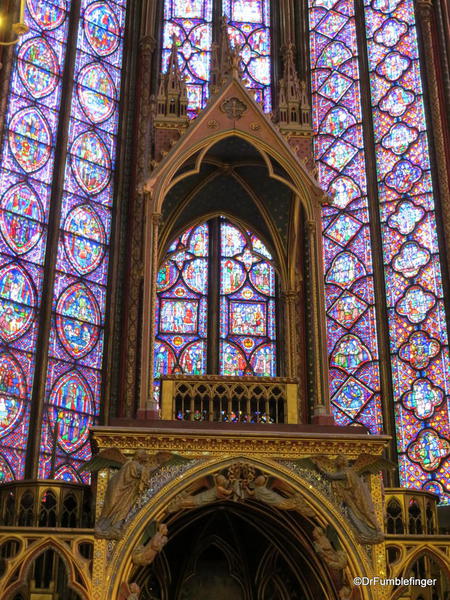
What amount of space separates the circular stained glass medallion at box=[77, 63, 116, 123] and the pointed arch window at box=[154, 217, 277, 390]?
8.46 feet

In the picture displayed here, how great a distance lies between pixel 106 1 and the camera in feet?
58.6

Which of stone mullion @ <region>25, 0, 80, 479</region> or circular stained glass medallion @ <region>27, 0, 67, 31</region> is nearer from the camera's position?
stone mullion @ <region>25, 0, 80, 479</region>

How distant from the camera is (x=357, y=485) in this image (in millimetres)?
11156

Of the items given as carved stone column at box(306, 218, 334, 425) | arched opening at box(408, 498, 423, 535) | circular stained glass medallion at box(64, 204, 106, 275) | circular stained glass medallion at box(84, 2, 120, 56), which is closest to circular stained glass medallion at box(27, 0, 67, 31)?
circular stained glass medallion at box(84, 2, 120, 56)

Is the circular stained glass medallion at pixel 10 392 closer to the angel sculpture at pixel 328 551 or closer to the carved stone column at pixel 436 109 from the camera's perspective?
the angel sculpture at pixel 328 551

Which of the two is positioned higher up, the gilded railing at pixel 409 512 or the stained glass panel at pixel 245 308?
the stained glass panel at pixel 245 308

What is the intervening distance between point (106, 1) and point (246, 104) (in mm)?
5877

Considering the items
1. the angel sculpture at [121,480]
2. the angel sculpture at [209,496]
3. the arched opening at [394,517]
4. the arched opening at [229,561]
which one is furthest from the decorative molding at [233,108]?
the arched opening at [394,517]

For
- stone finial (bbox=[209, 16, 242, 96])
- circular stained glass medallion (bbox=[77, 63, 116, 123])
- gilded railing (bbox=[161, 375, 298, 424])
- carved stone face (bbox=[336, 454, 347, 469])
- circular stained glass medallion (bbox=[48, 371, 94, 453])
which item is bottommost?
carved stone face (bbox=[336, 454, 347, 469])

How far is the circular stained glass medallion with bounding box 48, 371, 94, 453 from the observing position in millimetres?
14500

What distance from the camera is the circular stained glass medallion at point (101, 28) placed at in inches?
686

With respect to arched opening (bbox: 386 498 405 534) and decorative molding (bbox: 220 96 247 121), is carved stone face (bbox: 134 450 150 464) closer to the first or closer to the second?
arched opening (bbox: 386 498 405 534)

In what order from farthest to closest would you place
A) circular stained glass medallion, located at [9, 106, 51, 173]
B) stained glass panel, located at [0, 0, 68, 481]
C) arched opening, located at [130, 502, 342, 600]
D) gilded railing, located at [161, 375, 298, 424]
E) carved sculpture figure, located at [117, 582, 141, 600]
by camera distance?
circular stained glass medallion, located at [9, 106, 51, 173] → stained glass panel, located at [0, 0, 68, 481] → arched opening, located at [130, 502, 342, 600] → gilded railing, located at [161, 375, 298, 424] → carved sculpture figure, located at [117, 582, 141, 600]

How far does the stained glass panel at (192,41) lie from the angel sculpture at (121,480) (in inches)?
319
